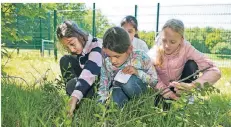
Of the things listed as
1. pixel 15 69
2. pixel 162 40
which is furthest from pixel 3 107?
pixel 15 69

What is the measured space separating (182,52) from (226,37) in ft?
11.6

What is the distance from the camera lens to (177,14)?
16.3 feet

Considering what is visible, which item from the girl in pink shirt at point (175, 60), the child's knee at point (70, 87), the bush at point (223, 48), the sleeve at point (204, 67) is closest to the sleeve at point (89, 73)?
the child's knee at point (70, 87)

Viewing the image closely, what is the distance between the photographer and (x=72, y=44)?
1493mm

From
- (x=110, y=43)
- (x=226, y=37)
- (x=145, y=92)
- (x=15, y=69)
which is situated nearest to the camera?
(x=110, y=43)

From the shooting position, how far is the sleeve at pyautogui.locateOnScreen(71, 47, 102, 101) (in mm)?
1361

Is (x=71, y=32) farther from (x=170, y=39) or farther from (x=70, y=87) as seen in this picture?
(x=170, y=39)

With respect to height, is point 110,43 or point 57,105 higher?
point 110,43

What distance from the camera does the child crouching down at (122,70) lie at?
137 cm

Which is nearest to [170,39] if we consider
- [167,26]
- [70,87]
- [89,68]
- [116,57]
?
[167,26]

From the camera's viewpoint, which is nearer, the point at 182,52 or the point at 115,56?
the point at 115,56

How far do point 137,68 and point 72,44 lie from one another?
315 millimetres

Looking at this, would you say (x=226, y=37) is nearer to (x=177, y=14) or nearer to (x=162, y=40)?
(x=177, y=14)

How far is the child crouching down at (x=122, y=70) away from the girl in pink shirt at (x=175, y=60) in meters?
0.11
